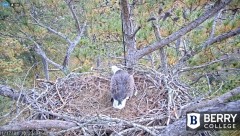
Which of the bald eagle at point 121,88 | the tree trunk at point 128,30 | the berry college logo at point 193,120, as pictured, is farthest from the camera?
the tree trunk at point 128,30

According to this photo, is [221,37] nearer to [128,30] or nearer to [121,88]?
[128,30]

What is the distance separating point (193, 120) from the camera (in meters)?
2.27

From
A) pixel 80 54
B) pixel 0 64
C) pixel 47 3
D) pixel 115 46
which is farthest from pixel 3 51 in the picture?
pixel 80 54

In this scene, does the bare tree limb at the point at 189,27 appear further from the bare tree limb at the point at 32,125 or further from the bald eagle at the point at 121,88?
the bare tree limb at the point at 32,125

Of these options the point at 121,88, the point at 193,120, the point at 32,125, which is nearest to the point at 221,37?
the point at 121,88

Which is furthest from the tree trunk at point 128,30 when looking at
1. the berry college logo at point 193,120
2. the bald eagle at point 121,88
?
the berry college logo at point 193,120

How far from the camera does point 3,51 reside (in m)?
9.23

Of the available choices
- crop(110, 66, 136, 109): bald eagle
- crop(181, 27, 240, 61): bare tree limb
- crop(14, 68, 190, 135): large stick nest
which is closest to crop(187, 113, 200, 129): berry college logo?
crop(14, 68, 190, 135): large stick nest

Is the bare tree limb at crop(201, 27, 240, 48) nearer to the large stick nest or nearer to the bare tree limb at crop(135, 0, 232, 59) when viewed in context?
the bare tree limb at crop(135, 0, 232, 59)

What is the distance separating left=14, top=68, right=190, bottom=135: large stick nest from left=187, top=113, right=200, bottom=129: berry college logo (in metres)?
0.73

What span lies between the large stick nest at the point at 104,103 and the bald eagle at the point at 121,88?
0.09 metres

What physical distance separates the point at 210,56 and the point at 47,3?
5131mm

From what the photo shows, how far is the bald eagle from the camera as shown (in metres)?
3.78

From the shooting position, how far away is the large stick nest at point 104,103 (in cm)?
313
